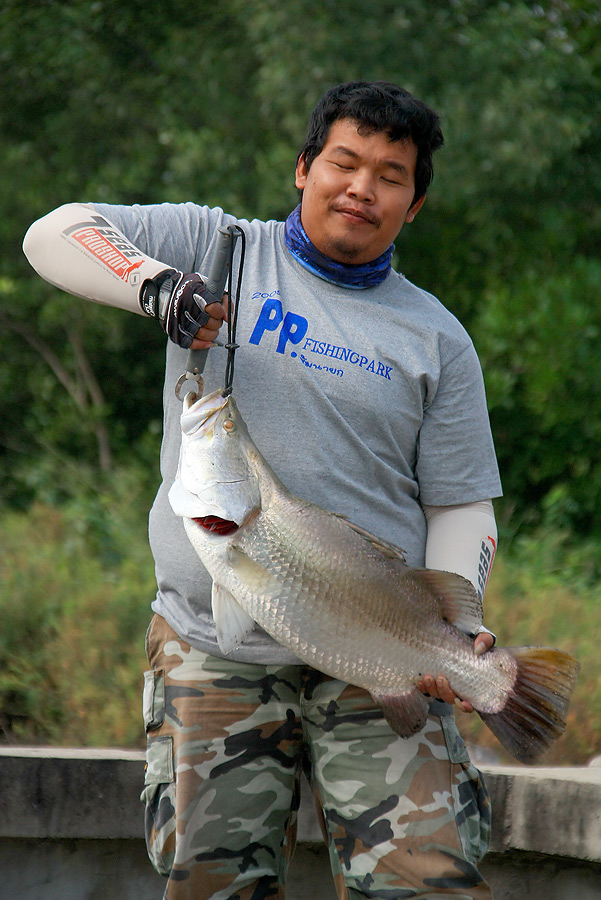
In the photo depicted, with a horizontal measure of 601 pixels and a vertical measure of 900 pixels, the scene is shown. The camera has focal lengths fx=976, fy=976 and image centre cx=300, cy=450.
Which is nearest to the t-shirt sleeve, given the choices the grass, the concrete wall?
the concrete wall

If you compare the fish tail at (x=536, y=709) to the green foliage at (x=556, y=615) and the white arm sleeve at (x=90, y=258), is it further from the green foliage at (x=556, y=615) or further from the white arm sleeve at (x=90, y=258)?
the green foliage at (x=556, y=615)

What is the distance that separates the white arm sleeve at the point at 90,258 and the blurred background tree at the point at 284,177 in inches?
204

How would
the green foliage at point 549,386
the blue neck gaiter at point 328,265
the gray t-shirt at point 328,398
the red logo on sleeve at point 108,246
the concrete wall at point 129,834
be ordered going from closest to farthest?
the red logo on sleeve at point 108,246 → the gray t-shirt at point 328,398 → the blue neck gaiter at point 328,265 → the concrete wall at point 129,834 → the green foliage at point 549,386

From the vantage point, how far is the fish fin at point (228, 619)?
2141 millimetres

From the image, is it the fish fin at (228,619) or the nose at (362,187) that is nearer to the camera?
the fish fin at (228,619)

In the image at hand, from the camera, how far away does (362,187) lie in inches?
93.4

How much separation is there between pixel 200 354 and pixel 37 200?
25.1 feet

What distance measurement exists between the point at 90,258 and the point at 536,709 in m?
1.42

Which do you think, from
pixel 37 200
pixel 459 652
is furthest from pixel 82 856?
pixel 37 200

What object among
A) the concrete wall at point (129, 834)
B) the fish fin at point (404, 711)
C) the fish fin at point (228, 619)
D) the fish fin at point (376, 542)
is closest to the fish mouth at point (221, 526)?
the fish fin at point (228, 619)

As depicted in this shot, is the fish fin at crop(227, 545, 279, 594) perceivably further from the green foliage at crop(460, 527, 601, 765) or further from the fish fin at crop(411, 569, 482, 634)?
the green foliage at crop(460, 527, 601, 765)

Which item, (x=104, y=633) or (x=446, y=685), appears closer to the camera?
(x=446, y=685)

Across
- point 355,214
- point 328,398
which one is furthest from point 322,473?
point 355,214

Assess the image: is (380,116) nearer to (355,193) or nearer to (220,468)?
(355,193)
